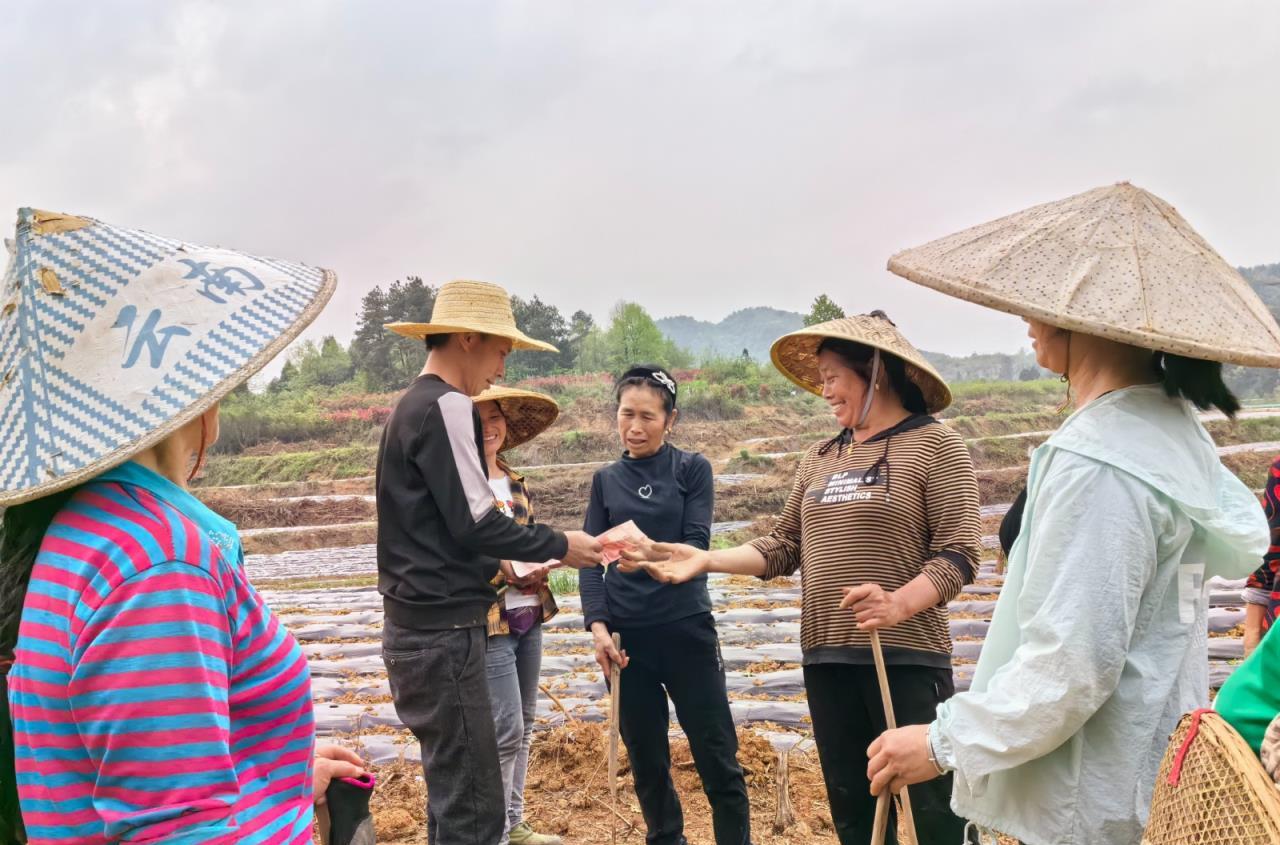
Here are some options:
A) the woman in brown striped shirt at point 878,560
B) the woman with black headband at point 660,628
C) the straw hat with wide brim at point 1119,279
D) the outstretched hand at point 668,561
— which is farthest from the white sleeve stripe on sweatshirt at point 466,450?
the straw hat with wide brim at point 1119,279

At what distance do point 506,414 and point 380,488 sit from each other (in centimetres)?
133

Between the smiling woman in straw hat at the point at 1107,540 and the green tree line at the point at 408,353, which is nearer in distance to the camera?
the smiling woman in straw hat at the point at 1107,540

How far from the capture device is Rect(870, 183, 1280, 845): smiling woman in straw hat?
4.40ft

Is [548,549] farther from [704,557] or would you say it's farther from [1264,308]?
[1264,308]

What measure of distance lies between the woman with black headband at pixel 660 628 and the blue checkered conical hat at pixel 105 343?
209 centimetres

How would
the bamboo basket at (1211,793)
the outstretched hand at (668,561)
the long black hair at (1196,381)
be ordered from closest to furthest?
the bamboo basket at (1211,793) < the long black hair at (1196,381) < the outstretched hand at (668,561)

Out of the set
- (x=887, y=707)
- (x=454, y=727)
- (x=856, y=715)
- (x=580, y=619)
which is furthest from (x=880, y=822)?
(x=580, y=619)

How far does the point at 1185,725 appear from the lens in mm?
1146

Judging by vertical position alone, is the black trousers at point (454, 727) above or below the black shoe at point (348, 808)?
below

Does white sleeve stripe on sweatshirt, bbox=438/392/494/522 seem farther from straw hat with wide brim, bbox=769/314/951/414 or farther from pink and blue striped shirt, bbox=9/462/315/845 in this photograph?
pink and blue striped shirt, bbox=9/462/315/845

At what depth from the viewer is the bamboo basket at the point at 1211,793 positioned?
97cm

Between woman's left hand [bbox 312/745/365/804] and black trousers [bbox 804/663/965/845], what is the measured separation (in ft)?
4.61

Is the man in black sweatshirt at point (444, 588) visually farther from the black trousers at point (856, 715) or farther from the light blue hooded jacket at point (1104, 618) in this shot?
the light blue hooded jacket at point (1104, 618)

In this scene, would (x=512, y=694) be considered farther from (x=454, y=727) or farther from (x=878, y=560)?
(x=878, y=560)
